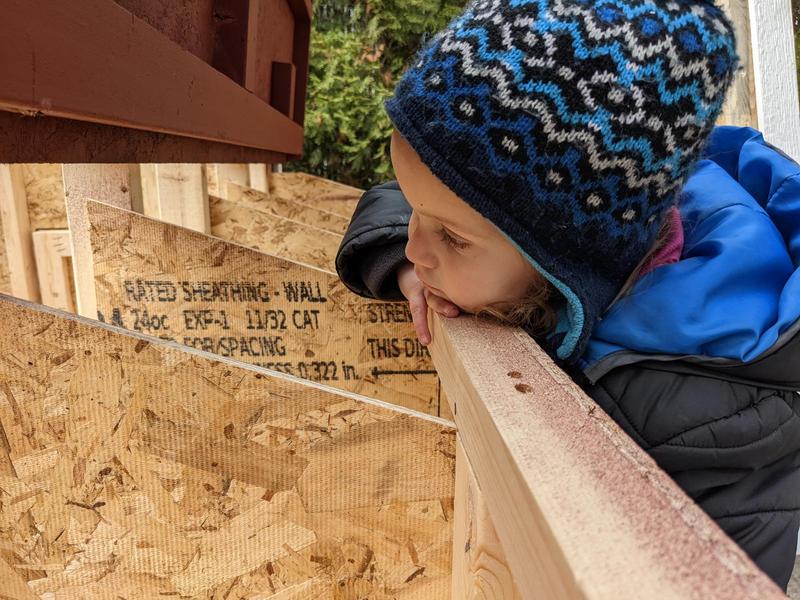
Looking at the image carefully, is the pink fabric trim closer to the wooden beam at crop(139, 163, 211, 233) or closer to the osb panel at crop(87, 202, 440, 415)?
the osb panel at crop(87, 202, 440, 415)

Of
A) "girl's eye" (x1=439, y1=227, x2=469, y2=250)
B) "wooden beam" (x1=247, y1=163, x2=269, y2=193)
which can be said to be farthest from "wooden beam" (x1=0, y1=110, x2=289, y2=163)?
"wooden beam" (x1=247, y1=163, x2=269, y2=193)

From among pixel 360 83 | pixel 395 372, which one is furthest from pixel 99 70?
pixel 360 83

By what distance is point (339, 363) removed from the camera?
2082 millimetres

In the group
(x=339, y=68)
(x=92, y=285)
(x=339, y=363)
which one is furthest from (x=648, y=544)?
(x=339, y=68)

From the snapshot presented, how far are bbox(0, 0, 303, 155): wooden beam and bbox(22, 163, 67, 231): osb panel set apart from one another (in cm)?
314

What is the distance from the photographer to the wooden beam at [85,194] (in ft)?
7.86

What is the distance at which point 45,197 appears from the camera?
13.5 ft

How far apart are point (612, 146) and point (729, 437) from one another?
19.4 inches

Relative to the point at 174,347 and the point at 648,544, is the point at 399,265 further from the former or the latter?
the point at 648,544

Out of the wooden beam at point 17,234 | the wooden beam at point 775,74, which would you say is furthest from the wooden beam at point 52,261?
the wooden beam at point 775,74

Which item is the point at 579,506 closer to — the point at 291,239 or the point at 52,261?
the point at 291,239

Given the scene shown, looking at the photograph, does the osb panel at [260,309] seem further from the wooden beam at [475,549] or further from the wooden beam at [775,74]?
the wooden beam at [775,74]

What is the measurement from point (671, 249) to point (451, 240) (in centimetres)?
42

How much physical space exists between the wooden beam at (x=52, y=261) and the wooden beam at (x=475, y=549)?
382cm
